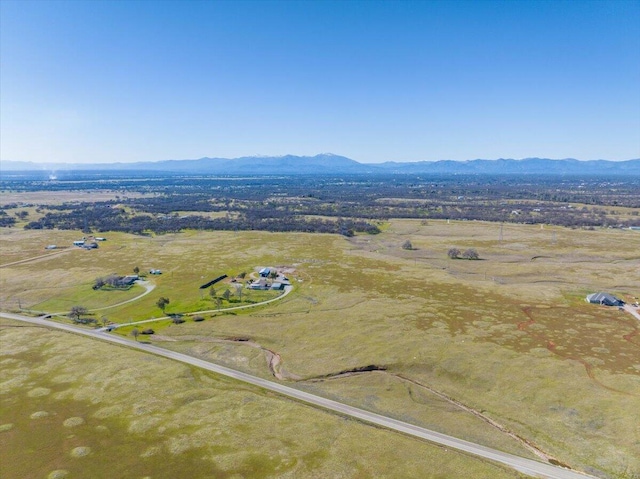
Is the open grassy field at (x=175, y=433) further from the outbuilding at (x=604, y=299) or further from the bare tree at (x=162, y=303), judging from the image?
the outbuilding at (x=604, y=299)

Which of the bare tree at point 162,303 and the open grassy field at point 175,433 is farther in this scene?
the bare tree at point 162,303

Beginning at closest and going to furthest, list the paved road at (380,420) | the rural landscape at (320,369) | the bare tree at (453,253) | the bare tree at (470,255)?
the paved road at (380,420) → the rural landscape at (320,369) → the bare tree at (470,255) → the bare tree at (453,253)

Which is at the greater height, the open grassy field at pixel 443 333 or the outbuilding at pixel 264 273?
the outbuilding at pixel 264 273

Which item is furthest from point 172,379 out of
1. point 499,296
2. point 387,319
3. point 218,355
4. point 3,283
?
point 3,283

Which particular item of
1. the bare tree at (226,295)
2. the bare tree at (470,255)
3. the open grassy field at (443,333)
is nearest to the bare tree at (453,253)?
the bare tree at (470,255)

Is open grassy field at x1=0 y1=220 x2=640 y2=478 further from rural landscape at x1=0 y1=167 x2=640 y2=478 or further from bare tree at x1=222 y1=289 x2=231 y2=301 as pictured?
bare tree at x1=222 y1=289 x2=231 y2=301

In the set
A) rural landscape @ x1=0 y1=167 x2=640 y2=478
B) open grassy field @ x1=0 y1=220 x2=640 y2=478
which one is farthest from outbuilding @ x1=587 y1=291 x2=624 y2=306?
open grassy field @ x1=0 y1=220 x2=640 y2=478
